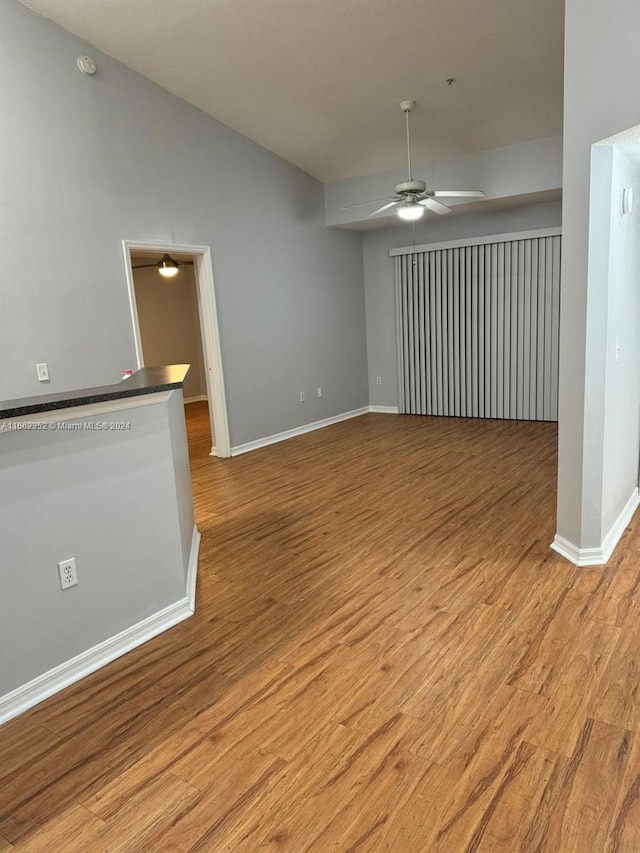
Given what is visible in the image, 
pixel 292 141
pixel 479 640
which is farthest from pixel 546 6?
pixel 479 640

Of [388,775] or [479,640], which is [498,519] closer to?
[479,640]

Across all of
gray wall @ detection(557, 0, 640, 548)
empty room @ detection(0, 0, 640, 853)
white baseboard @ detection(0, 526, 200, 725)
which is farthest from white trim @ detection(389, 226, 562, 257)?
white baseboard @ detection(0, 526, 200, 725)

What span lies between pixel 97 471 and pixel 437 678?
1575mm

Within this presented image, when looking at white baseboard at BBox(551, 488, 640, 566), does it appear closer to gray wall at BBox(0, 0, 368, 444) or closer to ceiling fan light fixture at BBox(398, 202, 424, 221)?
ceiling fan light fixture at BBox(398, 202, 424, 221)

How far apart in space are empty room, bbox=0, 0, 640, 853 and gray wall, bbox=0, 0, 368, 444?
1.0 inches

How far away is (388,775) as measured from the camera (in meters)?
1.65

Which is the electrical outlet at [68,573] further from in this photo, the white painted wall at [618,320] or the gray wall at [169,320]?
the gray wall at [169,320]

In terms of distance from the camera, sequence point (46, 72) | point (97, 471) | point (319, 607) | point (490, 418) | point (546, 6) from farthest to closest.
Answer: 1. point (490, 418)
2. point (46, 72)
3. point (546, 6)
4. point (319, 607)
5. point (97, 471)

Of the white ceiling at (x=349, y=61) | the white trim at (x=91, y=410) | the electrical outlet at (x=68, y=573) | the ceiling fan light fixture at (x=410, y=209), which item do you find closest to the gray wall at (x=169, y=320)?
the white ceiling at (x=349, y=61)

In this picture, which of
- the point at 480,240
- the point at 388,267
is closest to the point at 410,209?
the point at 480,240

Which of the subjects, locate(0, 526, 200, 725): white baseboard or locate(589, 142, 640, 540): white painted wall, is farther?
locate(589, 142, 640, 540): white painted wall

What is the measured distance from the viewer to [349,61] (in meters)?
4.20

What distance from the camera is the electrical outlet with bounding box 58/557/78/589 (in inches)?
83.2

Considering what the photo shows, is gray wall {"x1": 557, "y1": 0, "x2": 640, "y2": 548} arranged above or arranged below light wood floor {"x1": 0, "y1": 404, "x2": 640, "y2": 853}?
above
